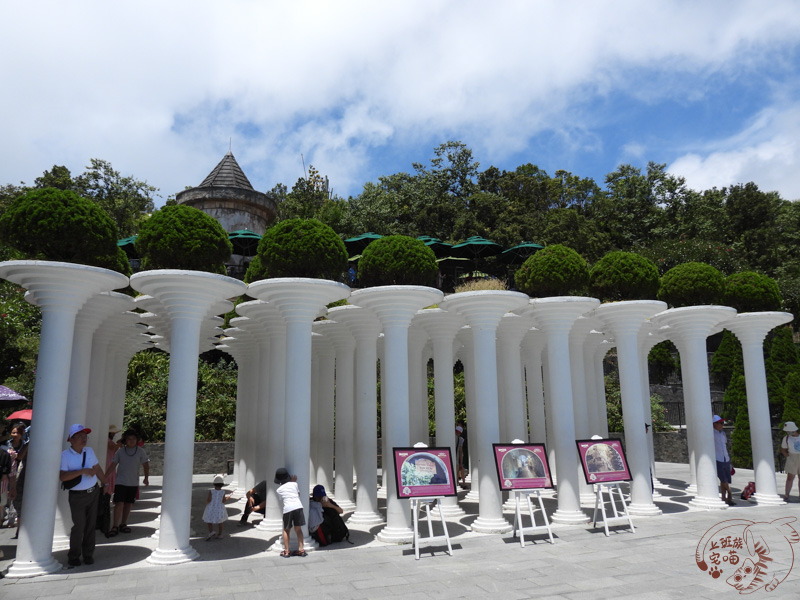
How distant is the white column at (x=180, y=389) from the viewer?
25.6 ft

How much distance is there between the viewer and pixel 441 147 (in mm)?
50938

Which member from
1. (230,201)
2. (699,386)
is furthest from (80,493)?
(230,201)

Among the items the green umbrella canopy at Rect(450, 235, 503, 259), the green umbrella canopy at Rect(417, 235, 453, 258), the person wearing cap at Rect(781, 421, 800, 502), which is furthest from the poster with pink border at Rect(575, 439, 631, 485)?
the green umbrella canopy at Rect(417, 235, 453, 258)

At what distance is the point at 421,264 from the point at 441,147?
43.2 metres

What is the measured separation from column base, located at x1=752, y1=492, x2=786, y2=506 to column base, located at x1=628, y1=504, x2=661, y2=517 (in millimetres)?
2811

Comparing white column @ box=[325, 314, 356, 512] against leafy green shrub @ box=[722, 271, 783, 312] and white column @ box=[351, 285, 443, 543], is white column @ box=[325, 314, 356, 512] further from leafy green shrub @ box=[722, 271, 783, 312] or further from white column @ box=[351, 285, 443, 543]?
leafy green shrub @ box=[722, 271, 783, 312]

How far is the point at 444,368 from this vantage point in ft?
39.2

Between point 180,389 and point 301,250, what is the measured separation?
113 inches

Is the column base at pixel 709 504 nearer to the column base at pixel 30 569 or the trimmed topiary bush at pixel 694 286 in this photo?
the trimmed topiary bush at pixel 694 286

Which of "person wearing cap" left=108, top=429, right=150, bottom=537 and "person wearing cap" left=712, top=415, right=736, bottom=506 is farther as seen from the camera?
"person wearing cap" left=712, top=415, right=736, bottom=506

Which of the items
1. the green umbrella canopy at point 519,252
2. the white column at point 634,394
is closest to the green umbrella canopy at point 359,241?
the green umbrella canopy at point 519,252

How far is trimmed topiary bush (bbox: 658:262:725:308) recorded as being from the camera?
40.7 ft

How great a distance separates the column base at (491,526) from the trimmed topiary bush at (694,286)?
21.9 feet

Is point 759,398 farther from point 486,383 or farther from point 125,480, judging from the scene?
point 125,480
